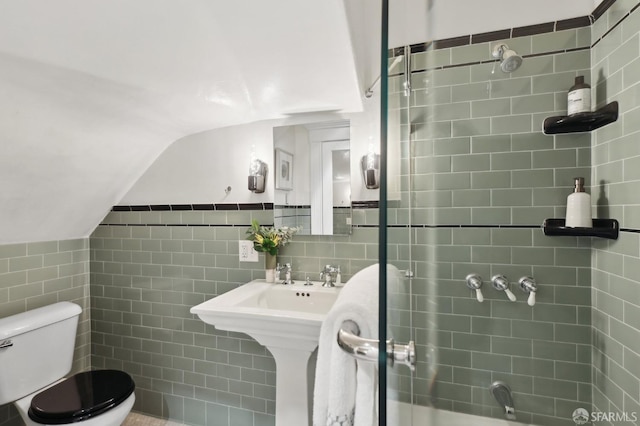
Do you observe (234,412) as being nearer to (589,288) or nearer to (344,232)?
(344,232)

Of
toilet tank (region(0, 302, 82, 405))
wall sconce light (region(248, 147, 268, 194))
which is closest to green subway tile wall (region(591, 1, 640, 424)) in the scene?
wall sconce light (region(248, 147, 268, 194))

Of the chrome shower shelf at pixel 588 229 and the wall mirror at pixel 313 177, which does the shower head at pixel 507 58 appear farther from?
the wall mirror at pixel 313 177

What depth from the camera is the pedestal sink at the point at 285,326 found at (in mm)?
1223

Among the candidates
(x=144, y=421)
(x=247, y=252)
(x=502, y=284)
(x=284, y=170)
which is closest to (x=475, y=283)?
(x=502, y=284)

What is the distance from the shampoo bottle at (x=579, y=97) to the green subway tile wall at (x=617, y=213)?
0.03m

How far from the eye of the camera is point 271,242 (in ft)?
5.47

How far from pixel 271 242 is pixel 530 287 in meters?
1.21

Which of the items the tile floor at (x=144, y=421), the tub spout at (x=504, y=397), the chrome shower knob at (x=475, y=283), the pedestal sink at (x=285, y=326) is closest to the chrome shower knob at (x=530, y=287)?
the chrome shower knob at (x=475, y=283)

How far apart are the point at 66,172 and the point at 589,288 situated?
8.03 feet

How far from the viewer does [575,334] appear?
1.02m

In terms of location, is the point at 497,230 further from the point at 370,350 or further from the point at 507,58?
the point at 370,350

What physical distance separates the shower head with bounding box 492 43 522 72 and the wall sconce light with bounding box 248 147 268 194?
1.24 metres

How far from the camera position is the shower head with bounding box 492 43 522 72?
1.10 m

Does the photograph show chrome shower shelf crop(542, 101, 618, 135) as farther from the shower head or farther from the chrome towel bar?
the chrome towel bar
